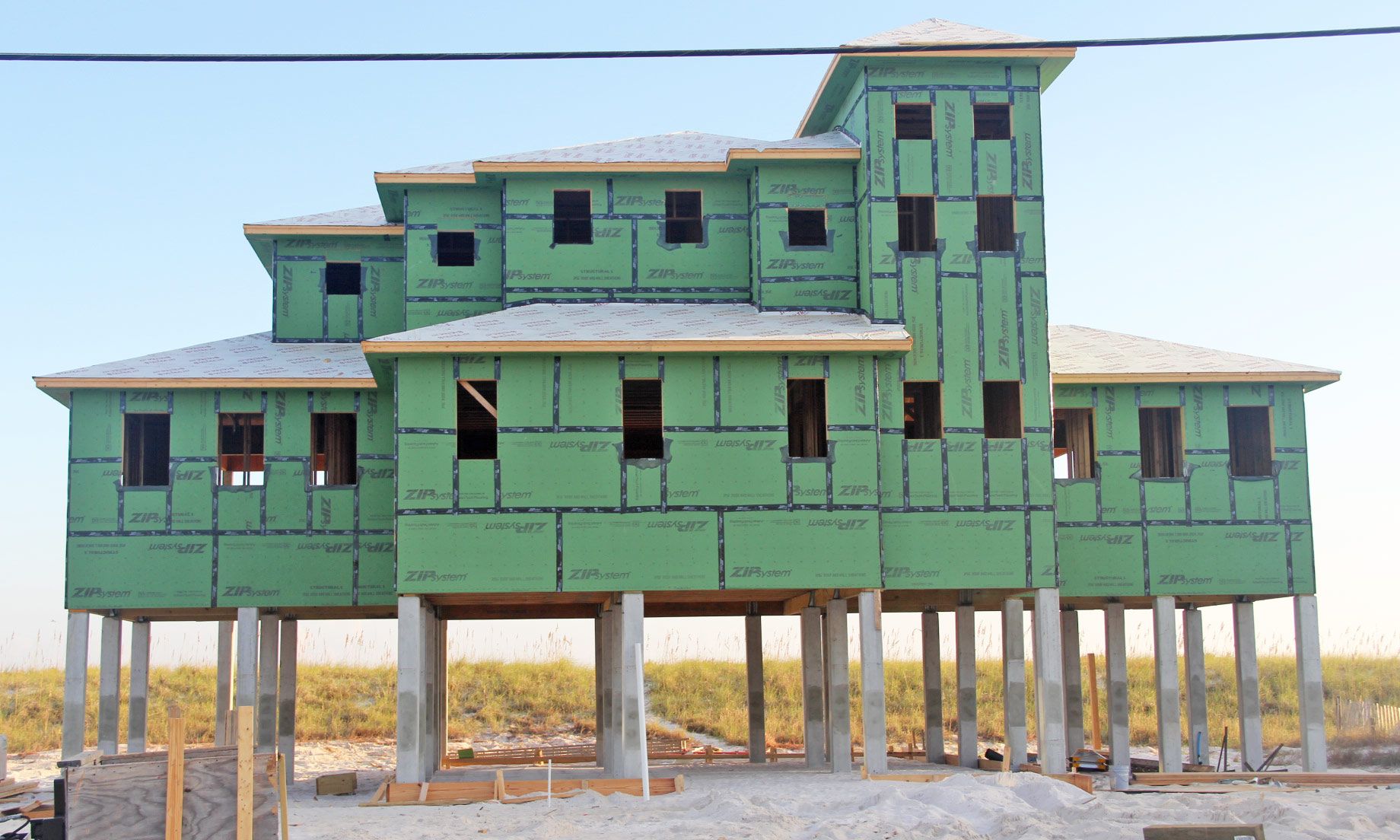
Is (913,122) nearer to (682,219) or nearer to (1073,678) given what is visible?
(682,219)

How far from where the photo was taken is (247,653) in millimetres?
30453

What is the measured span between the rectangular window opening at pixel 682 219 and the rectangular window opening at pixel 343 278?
7405 mm

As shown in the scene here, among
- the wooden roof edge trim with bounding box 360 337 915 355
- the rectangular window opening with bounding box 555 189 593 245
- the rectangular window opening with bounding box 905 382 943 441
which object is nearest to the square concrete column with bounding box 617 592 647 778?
the wooden roof edge trim with bounding box 360 337 915 355

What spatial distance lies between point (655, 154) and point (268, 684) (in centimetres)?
1479

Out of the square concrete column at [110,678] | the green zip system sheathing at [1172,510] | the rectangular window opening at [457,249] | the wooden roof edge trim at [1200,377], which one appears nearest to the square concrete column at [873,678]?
the green zip system sheathing at [1172,510]

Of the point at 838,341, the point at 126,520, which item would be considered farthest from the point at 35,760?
the point at 838,341

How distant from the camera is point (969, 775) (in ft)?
80.5

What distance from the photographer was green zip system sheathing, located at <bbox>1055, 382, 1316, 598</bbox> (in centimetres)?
3136

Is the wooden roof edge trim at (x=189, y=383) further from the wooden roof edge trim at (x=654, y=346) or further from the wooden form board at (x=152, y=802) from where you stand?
the wooden form board at (x=152, y=802)

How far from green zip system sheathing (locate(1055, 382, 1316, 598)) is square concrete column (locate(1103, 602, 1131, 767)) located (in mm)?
3932

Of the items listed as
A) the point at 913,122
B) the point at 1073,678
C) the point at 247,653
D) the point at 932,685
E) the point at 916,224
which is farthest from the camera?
→ the point at 1073,678

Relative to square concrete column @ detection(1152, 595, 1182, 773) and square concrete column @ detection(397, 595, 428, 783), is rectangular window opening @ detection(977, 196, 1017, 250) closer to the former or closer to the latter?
square concrete column @ detection(1152, 595, 1182, 773)

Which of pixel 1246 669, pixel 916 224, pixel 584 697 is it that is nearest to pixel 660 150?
pixel 916 224

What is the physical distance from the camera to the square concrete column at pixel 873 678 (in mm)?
27812
